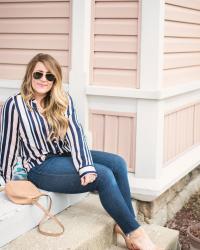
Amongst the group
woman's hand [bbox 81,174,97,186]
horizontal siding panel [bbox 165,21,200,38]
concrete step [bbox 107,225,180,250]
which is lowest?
concrete step [bbox 107,225,180,250]

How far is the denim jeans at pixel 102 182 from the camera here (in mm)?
3768

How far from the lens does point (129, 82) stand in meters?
4.56

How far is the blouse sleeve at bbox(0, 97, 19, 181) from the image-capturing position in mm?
3879

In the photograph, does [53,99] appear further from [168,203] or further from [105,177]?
[168,203]

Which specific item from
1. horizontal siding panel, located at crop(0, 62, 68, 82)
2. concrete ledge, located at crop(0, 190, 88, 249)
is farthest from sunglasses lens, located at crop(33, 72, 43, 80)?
horizontal siding panel, located at crop(0, 62, 68, 82)

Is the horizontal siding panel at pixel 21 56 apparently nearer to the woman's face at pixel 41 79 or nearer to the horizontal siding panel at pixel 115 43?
the horizontal siding panel at pixel 115 43

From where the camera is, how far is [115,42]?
4.55 meters

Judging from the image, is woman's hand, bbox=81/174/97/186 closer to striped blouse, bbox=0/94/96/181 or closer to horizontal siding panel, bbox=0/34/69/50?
striped blouse, bbox=0/94/96/181

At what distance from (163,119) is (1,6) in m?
1.82

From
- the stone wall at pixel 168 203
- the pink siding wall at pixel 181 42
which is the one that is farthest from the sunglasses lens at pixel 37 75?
the stone wall at pixel 168 203

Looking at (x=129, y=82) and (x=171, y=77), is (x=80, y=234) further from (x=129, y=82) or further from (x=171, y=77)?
(x=171, y=77)

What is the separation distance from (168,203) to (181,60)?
139cm

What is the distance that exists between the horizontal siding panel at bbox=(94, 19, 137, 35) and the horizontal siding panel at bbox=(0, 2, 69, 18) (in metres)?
0.32

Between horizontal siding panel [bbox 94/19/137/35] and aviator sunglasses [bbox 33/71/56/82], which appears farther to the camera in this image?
horizontal siding panel [bbox 94/19/137/35]
